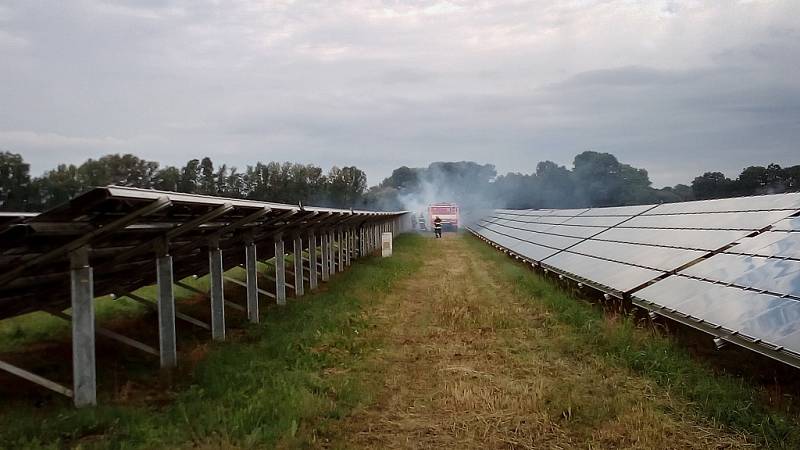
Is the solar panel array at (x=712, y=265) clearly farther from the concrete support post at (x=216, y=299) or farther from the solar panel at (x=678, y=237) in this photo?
the concrete support post at (x=216, y=299)

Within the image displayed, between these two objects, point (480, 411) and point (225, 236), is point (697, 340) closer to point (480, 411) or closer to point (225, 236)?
point (480, 411)

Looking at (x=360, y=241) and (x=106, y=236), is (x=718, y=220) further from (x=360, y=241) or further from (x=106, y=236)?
(x=360, y=241)

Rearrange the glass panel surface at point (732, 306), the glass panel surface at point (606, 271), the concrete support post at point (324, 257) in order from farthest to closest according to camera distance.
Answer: the concrete support post at point (324, 257) < the glass panel surface at point (606, 271) < the glass panel surface at point (732, 306)

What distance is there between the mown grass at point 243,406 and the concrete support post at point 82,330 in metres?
0.24

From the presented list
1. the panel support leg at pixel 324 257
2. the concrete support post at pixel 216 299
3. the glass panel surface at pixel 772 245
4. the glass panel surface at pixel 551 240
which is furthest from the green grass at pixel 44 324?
the glass panel surface at pixel 551 240

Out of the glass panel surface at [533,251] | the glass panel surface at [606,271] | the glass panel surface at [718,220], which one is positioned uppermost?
the glass panel surface at [718,220]

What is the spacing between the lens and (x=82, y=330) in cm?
624

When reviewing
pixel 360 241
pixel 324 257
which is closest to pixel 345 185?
pixel 360 241

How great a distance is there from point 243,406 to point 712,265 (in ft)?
24.9

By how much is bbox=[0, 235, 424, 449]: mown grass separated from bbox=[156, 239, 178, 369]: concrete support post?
1.38 feet

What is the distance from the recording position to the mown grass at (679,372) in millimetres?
5676

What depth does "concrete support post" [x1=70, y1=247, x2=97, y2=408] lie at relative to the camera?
20.2 ft

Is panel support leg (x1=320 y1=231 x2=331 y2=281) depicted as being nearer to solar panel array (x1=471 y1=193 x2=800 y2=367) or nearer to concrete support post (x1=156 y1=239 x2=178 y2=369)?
solar panel array (x1=471 y1=193 x2=800 y2=367)

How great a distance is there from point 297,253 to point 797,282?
10857mm
